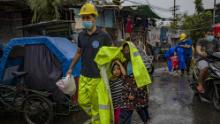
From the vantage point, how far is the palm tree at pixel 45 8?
1357 centimetres

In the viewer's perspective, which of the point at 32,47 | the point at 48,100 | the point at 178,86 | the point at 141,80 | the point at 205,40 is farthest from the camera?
the point at 178,86

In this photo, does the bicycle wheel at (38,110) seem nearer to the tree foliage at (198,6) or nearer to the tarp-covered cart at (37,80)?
the tarp-covered cart at (37,80)

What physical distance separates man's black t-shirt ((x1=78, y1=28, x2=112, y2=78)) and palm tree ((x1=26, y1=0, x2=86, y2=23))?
27.7 feet

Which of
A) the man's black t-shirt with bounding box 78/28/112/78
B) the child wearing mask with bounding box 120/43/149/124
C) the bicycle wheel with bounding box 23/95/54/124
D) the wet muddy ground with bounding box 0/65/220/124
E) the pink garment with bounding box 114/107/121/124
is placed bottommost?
the wet muddy ground with bounding box 0/65/220/124

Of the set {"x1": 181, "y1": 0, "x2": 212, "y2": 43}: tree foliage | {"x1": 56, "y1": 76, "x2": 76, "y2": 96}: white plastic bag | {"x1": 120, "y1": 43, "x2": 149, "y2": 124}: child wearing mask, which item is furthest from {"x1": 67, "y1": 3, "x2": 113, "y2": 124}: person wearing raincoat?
{"x1": 181, "y1": 0, "x2": 212, "y2": 43}: tree foliage

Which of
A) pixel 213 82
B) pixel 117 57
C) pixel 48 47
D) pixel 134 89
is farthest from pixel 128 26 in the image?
pixel 134 89

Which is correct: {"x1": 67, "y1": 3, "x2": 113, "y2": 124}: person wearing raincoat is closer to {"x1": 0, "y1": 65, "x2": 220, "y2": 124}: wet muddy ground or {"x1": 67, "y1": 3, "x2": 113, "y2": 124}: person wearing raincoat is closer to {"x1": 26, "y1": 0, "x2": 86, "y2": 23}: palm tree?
{"x1": 0, "y1": 65, "x2": 220, "y2": 124}: wet muddy ground

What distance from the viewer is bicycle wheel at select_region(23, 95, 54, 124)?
686 centimetres

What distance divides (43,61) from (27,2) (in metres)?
7.09

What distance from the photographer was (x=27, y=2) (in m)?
13.7

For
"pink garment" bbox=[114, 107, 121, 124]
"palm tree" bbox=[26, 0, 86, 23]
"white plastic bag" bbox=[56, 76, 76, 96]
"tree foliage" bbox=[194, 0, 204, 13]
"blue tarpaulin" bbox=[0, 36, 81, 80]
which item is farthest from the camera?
"tree foliage" bbox=[194, 0, 204, 13]

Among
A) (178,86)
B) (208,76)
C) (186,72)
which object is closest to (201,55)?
(208,76)

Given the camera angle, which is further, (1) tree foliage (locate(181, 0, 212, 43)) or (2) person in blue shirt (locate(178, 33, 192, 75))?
(1) tree foliage (locate(181, 0, 212, 43))

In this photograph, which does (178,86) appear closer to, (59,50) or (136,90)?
(59,50)
